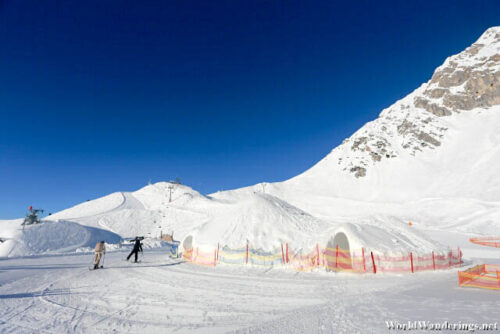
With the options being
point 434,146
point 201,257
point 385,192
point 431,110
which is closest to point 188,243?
point 201,257

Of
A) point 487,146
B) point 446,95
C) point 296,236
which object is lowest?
point 296,236

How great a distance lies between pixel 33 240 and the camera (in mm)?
28469

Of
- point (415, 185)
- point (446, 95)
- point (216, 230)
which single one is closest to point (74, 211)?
point (216, 230)

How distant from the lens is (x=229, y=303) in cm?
821

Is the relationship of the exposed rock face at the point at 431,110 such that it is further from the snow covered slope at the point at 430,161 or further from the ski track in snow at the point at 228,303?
the ski track in snow at the point at 228,303

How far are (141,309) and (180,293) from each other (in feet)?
6.41

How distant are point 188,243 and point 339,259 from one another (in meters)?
11.7

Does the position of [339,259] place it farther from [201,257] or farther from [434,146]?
[434,146]

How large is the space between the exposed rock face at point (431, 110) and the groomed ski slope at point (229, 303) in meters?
83.3

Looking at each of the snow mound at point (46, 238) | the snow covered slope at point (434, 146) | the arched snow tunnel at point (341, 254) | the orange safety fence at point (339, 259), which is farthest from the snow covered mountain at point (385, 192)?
the snow mound at point (46, 238)

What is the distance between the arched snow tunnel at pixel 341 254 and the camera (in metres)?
14.4

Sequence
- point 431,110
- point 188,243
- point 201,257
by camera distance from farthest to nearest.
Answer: point 431,110
point 188,243
point 201,257

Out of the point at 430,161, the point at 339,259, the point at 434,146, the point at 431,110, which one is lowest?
the point at 339,259

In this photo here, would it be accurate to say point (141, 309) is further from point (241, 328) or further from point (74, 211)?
point (74, 211)
